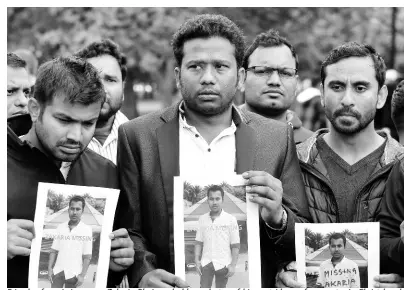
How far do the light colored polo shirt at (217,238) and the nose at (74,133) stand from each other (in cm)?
75

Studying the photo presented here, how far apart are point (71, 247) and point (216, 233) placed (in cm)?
74

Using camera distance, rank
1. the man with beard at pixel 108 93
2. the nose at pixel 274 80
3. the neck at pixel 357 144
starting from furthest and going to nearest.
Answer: the nose at pixel 274 80
the man with beard at pixel 108 93
the neck at pixel 357 144

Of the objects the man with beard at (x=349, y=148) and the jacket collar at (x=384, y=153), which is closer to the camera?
the man with beard at (x=349, y=148)

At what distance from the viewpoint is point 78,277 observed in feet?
12.1

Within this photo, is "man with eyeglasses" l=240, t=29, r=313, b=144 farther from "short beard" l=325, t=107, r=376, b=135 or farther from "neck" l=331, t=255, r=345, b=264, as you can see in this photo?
"neck" l=331, t=255, r=345, b=264

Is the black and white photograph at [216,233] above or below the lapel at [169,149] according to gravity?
below

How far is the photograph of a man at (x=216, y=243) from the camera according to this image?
3768 mm

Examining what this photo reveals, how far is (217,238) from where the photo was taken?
3.79 m

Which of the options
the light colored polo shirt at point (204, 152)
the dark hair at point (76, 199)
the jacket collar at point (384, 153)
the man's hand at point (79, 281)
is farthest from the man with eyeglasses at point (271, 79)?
the man's hand at point (79, 281)

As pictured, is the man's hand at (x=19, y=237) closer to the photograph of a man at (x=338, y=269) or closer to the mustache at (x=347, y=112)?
the photograph of a man at (x=338, y=269)

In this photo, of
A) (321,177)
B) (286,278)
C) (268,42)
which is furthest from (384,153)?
(268,42)

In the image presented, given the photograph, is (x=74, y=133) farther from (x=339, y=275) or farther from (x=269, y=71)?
(x=269, y=71)
